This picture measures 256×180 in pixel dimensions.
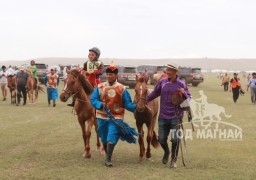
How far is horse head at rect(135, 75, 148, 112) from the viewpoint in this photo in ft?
25.5

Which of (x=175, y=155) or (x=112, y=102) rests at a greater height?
(x=112, y=102)

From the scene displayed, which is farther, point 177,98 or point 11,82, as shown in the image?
point 11,82

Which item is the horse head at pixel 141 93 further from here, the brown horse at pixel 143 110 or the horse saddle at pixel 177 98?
the horse saddle at pixel 177 98

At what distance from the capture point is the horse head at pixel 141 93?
306 inches

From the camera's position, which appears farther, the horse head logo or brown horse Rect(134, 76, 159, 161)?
the horse head logo

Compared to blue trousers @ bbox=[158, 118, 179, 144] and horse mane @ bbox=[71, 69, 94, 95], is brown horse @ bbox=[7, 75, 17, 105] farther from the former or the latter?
blue trousers @ bbox=[158, 118, 179, 144]

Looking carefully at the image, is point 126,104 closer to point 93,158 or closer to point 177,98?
point 177,98

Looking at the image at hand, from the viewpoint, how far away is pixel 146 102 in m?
7.99

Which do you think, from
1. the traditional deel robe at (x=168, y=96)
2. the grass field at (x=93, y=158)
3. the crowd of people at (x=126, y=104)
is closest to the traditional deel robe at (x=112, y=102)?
the crowd of people at (x=126, y=104)

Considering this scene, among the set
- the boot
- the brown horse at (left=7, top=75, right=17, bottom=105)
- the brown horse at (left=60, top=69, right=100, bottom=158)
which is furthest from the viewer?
the brown horse at (left=7, top=75, right=17, bottom=105)

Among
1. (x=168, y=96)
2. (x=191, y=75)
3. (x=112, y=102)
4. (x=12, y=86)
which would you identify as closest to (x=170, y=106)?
(x=168, y=96)

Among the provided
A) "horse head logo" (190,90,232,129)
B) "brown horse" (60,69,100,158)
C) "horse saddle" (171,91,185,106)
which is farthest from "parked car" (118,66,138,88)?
"horse saddle" (171,91,185,106)

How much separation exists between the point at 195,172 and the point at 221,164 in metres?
0.98

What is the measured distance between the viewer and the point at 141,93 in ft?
25.8
